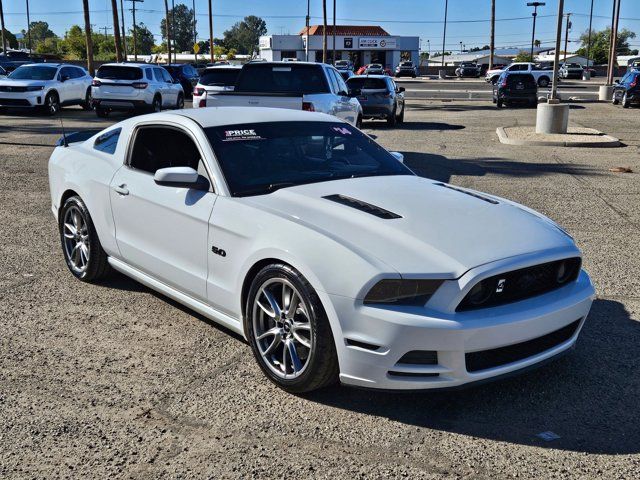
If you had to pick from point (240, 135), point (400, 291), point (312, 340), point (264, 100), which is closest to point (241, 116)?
point (240, 135)

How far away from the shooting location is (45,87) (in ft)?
76.5

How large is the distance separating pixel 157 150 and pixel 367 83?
17.8 metres

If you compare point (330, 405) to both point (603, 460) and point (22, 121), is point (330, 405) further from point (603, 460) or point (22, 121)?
point (22, 121)

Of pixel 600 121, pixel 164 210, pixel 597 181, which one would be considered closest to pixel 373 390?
pixel 164 210

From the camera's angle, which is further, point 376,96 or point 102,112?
point 102,112

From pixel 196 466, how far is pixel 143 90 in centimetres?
2120

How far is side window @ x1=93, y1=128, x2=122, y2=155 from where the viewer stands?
600 centimetres

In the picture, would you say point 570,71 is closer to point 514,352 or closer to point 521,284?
point 521,284

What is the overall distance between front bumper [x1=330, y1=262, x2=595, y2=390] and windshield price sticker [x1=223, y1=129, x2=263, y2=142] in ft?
5.69

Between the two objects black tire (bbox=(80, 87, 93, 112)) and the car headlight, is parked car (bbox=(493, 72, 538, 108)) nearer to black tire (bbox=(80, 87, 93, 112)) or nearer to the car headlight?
black tire (bbox=(80, 87, 93, 112))

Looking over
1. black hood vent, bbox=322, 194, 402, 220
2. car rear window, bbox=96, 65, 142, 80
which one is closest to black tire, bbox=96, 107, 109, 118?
car rear window, bbox=96, 65, 142, 80

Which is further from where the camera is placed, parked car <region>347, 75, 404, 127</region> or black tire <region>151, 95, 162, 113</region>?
black tire <region>151, 95, 162, 113</region>

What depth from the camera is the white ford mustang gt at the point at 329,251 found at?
376cm

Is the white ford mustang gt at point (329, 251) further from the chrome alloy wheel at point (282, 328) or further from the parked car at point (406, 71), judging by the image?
the parked car at point (406, 71)
